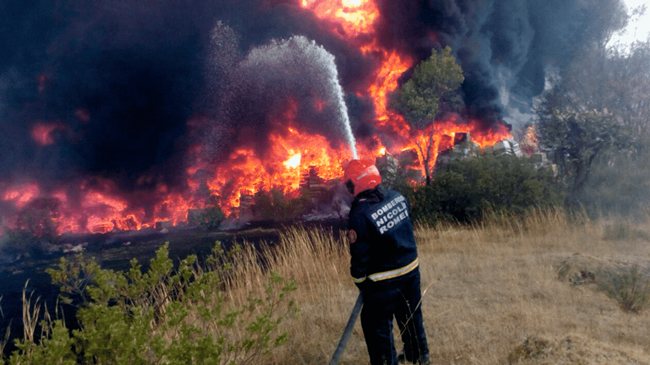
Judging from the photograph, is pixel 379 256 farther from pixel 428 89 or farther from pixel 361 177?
pixel 428 89

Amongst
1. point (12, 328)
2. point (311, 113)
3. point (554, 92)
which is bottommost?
point (12, 328)

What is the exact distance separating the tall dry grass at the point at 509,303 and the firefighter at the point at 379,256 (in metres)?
1.01

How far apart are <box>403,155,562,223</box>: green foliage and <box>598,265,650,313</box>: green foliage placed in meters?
6.54

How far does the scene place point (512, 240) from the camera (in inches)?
420

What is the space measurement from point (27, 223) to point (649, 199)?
36.3 meters

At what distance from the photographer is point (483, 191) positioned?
14352mm

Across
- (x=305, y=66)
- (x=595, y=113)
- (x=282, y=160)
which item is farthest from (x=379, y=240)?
(x=305, y=66)

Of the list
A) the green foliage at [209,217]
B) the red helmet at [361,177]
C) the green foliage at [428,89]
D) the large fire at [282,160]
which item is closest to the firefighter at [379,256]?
the red helmet at [361,177]

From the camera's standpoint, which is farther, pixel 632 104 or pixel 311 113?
pixel 311 113

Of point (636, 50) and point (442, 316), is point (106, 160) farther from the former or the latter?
point (636, 50)

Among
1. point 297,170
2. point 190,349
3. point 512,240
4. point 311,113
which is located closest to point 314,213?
point 297,170

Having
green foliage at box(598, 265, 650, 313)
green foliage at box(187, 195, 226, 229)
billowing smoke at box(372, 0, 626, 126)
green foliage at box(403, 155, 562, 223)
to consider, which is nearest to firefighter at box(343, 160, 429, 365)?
green foliage at box(598, 265, 650, 313)

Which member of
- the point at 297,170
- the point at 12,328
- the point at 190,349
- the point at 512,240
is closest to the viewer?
the point at 190,349

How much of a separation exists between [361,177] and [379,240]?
0.66m
